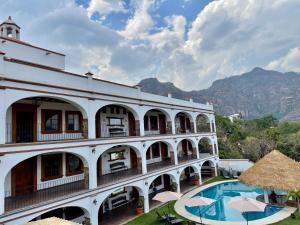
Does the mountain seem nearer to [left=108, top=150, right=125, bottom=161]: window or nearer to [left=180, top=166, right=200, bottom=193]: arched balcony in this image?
[left=180, top=166, right=200, bottom=193]: arched balcony

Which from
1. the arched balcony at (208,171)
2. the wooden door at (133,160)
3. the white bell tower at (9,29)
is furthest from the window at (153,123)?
the white bell tower at (9,29)

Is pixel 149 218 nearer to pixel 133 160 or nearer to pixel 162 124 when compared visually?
pixel 133 160

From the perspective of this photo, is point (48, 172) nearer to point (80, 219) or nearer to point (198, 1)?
point (80, 219)

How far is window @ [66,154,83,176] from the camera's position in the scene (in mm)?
16286

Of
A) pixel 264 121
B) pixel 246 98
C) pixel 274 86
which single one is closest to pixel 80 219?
pixel 264 121

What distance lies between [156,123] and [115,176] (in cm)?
1001

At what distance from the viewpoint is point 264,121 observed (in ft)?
211

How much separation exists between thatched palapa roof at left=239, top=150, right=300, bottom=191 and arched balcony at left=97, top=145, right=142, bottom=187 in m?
10.2

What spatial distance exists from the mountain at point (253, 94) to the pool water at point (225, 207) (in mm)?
95935

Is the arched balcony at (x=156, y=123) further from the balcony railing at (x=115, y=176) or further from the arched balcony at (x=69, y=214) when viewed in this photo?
the arched balcony at (x=69, y=214)

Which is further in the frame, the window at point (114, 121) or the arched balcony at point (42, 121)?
the window at point (114, 121)

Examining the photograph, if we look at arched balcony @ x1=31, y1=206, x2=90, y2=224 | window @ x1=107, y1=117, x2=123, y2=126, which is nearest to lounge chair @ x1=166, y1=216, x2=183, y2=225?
arched balcony @ x1=31, y1=206, x2=90, y2=224

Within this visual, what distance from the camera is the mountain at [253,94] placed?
135 m

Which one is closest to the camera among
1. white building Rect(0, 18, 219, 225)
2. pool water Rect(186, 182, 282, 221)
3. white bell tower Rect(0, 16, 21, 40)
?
white building Rect(0, 18, 219, 225)
